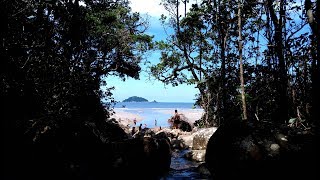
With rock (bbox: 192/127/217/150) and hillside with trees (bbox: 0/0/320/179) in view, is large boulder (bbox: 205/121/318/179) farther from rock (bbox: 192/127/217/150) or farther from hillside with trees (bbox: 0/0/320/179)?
rock (bbox: 192/127/217/150)

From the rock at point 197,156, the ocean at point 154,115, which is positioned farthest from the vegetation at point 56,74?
the ocean at point 154,115

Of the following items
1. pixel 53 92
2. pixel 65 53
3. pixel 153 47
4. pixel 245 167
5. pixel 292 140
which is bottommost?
pixel 245 167

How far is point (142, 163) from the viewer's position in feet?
31.4

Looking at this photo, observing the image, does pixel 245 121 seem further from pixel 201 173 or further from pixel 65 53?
pixel 65 53

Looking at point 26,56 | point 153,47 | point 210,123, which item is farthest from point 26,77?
point 153,47

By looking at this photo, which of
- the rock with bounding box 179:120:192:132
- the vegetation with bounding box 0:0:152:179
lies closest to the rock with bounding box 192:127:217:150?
the vegetation with bounding box 0:0:152:179

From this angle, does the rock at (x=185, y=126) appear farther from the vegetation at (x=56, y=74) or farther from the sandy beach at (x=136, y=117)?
Answer: the vegetation at (x=56, y=74)

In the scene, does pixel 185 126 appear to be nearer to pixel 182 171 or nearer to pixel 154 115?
pixel 182 171

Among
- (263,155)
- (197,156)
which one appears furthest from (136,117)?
(263,155)

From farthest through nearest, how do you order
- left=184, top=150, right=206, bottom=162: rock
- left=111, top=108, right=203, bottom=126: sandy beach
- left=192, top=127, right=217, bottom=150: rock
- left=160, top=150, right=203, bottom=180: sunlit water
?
left=111, top=108, right=203, bottom=126: sandy beach
left=192, top=127, right=217, bottom=150: rock
left=184, top=150, right=206, bottom=162: rock
left=160, top=150, right=203, bottom=180: sunlit water

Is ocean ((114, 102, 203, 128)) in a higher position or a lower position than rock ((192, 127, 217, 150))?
higher

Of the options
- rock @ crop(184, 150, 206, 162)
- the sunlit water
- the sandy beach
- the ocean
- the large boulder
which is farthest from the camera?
the ocean

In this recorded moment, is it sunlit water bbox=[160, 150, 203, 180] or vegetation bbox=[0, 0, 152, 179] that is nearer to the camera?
vegetation bbox=[0, 0, 152, 179]

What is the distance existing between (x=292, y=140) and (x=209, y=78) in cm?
1521
